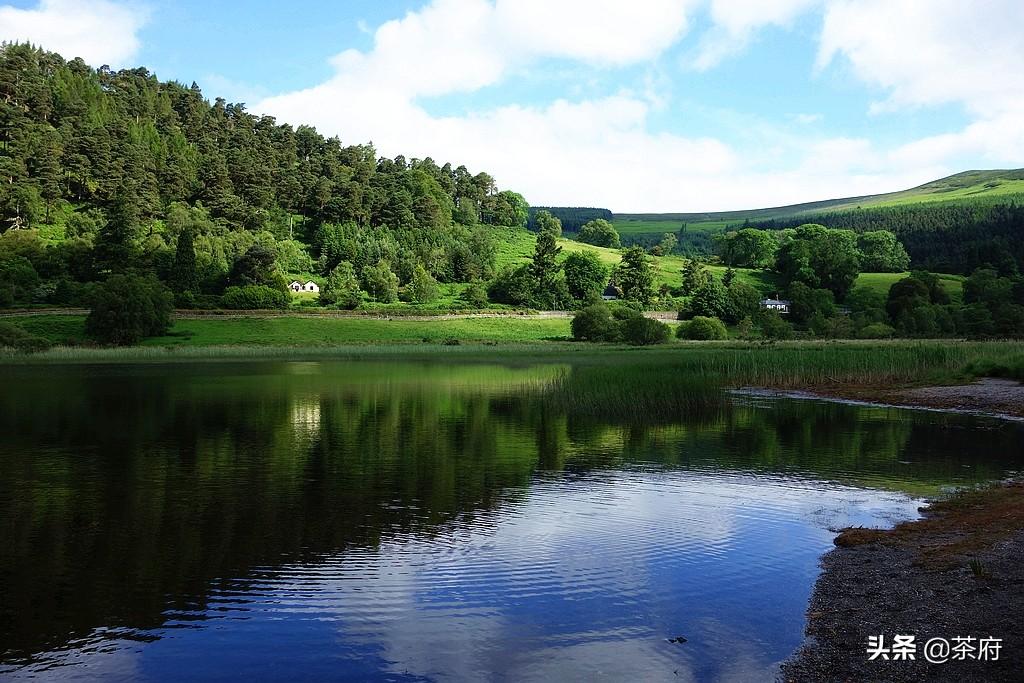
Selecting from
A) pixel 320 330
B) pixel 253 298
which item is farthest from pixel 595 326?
pixel 253 298

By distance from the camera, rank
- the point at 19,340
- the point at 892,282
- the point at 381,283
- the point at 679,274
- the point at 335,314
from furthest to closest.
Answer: the point at 679,274 < the point at 892,282 < the point at 381,283 < the point at 335,314 < the point at 19,340

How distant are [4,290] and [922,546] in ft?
364

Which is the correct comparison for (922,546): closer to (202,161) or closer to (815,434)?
(815,434)

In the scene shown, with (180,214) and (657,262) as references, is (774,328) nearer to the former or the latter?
(657,262)

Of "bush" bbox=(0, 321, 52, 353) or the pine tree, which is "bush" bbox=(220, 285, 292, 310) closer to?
the pine tree

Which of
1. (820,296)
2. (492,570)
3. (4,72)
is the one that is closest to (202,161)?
(4,72)

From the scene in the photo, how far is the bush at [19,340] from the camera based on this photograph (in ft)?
266

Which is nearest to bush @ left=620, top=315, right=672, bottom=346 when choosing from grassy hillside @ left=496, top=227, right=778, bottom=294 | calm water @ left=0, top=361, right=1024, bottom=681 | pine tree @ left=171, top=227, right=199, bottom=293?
grassy hillside @ left=496, top=227, right=778, bottom=294

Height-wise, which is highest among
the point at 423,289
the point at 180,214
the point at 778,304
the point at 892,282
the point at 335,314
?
the point at 180,214

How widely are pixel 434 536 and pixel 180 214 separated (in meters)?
141

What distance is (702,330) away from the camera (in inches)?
4392

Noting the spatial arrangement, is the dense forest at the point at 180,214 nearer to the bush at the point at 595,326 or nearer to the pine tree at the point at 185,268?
the pine tree at the point at 185,268

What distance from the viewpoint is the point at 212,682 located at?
948cm

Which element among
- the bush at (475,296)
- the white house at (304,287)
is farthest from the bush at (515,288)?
the white house at (304,287)
